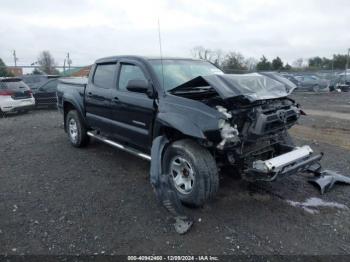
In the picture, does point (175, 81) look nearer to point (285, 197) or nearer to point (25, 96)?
point (285, 197)

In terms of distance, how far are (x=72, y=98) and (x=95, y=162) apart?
1591 millimetres

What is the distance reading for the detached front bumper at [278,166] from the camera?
397cm

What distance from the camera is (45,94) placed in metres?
14.9

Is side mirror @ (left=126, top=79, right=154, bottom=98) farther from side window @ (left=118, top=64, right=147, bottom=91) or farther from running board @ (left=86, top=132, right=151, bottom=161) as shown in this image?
running board @ (left=86, top=132, right=151, bottom=161)

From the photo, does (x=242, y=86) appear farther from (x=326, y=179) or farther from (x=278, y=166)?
(x=326, y=179)

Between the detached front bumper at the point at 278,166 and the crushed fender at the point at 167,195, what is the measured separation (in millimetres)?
940

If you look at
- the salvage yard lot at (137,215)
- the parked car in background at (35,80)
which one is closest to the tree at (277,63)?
the parked car in background at (35,80)

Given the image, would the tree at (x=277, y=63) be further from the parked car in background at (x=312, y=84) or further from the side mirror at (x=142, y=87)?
the side mirror at (x=142, y=87)

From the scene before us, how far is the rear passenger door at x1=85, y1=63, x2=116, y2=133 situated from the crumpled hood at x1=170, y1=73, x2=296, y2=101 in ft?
5.32

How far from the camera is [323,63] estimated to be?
2383 inches

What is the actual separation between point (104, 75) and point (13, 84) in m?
9.23

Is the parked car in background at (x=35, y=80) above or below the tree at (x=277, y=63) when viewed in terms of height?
below

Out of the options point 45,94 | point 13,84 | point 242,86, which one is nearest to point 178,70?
point 242,86

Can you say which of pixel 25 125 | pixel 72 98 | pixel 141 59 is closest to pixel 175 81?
pixel 141 59
